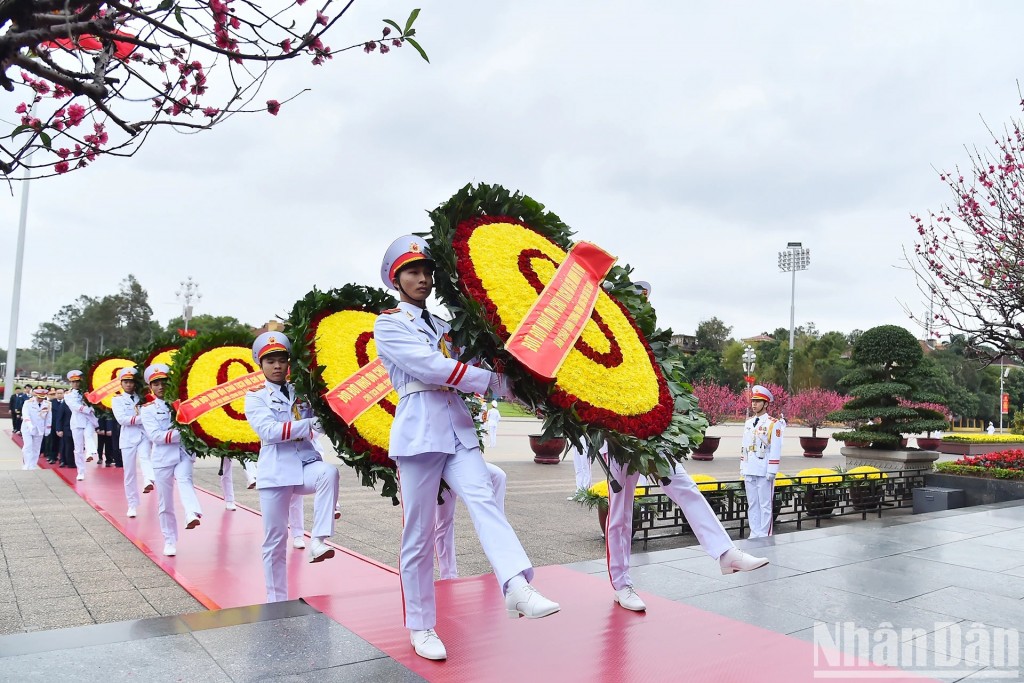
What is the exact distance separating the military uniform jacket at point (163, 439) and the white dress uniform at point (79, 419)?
7578 millimetres

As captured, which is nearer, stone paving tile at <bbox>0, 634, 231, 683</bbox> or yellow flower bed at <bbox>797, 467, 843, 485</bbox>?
stone paving tile at <bbox>0, 634, 231, 683</bbox>

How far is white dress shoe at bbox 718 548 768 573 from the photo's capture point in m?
3.87

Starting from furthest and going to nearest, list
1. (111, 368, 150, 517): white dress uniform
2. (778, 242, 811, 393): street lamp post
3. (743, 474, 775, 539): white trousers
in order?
(778, 242, 811, 393): street lamp post
(111, 368, 150, 517): white dress uniform
(743, 474, 775, 539): white trousers

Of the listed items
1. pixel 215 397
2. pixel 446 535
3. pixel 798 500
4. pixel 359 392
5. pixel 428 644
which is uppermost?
pixel 359 392

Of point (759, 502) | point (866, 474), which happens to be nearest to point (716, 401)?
point (866, 474)

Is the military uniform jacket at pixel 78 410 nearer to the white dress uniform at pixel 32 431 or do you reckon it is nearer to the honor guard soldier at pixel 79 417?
the honor guard soldier at pixel 79 417

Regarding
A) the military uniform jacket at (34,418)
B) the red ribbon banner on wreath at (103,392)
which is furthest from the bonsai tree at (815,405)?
the military uniform jacket at (34,418)

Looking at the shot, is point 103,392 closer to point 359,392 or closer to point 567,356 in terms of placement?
point 359,392

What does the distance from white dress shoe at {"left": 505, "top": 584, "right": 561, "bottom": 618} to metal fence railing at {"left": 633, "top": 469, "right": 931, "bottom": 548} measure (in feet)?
19.1

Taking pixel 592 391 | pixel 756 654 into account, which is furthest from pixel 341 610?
pixel 756 654

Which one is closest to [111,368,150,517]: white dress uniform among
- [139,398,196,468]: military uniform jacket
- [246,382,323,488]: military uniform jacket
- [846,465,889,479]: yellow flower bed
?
[139,398,196,468]: military uniform jacket

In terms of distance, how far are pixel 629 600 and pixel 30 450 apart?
16.7 metres

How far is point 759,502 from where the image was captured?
9.66 m

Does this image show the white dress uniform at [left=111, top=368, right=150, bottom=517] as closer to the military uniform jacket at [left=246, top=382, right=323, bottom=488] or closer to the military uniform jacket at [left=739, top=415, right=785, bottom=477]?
the military uniform jacket at [left=246, top=382, right=323, bottom=488]
